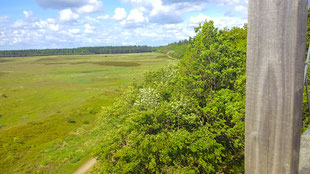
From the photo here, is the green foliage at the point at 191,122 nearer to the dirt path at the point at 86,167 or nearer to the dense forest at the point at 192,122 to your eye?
the dense forest at the point at 192,122

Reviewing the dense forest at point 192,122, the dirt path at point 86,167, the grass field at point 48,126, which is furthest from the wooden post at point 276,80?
the grass field at point 48,126

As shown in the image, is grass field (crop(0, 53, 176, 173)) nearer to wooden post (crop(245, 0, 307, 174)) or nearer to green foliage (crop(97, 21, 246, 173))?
green foliage (crop(97, 21, 246, 173))

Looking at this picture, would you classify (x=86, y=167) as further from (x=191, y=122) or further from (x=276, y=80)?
(x=276, y=80)

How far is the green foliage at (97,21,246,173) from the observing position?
14297mm

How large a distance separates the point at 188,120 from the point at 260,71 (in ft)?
54.0

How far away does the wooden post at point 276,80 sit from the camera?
118 cm

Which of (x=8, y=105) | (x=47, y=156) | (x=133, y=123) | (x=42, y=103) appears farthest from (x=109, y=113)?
(x=8, y=105)

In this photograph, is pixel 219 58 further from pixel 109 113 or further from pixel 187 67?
pixel 109 113

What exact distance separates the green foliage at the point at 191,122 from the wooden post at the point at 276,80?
12.8 meters

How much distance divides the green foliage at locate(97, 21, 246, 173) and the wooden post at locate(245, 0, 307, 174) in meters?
12.8

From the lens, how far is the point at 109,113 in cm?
2244

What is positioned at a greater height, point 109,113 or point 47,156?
point 109,113

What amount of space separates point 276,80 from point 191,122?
1559cm

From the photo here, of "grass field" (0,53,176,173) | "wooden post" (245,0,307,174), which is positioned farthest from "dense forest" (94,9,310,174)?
"wooden post" (245,0,307,174)
